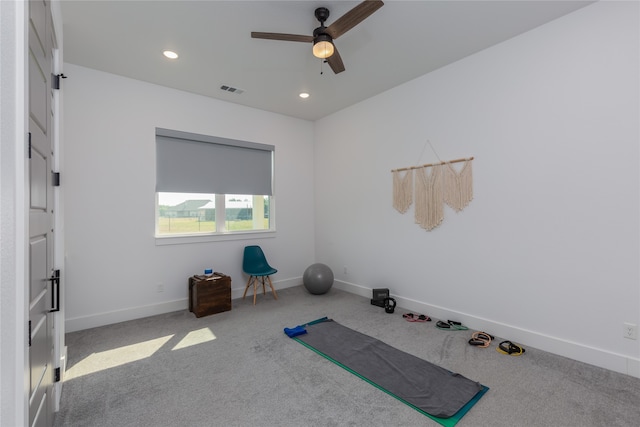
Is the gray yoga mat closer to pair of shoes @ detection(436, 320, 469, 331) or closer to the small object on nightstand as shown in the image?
pair of shoes @ detection(436, 320, 469, 331)

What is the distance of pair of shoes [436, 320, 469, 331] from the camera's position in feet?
10.7

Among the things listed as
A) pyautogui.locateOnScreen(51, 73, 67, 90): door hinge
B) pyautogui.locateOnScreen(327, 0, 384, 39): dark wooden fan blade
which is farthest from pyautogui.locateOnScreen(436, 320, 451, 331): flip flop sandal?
pyautogui.locateOnScreen(51, 73, 67, 90): door hinge

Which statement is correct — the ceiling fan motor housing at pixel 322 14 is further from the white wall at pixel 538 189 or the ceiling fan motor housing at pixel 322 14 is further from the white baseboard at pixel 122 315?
the white baseboard at pixel 122 315

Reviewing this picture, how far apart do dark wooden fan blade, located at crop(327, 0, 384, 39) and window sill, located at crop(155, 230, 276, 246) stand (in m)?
3.10

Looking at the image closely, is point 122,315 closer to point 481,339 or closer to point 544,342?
point 481,339

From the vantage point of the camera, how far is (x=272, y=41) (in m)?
2.90

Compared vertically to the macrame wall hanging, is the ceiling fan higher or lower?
higher

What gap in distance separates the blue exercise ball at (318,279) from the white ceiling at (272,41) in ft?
8.68

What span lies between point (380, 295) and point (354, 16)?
3237 millimetres

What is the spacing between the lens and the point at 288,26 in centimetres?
272

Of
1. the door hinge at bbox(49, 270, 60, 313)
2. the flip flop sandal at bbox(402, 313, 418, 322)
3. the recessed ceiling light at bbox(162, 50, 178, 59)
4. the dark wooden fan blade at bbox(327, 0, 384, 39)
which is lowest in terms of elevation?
the flip flop sandal at bbox(402, 313, 418, 322)

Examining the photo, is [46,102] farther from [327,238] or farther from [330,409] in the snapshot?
[327,238]

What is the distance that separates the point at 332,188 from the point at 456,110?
2305 millimetres

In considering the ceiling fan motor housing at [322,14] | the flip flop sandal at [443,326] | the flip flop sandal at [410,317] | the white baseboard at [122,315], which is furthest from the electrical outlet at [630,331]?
the white baseboard at [122,315]
